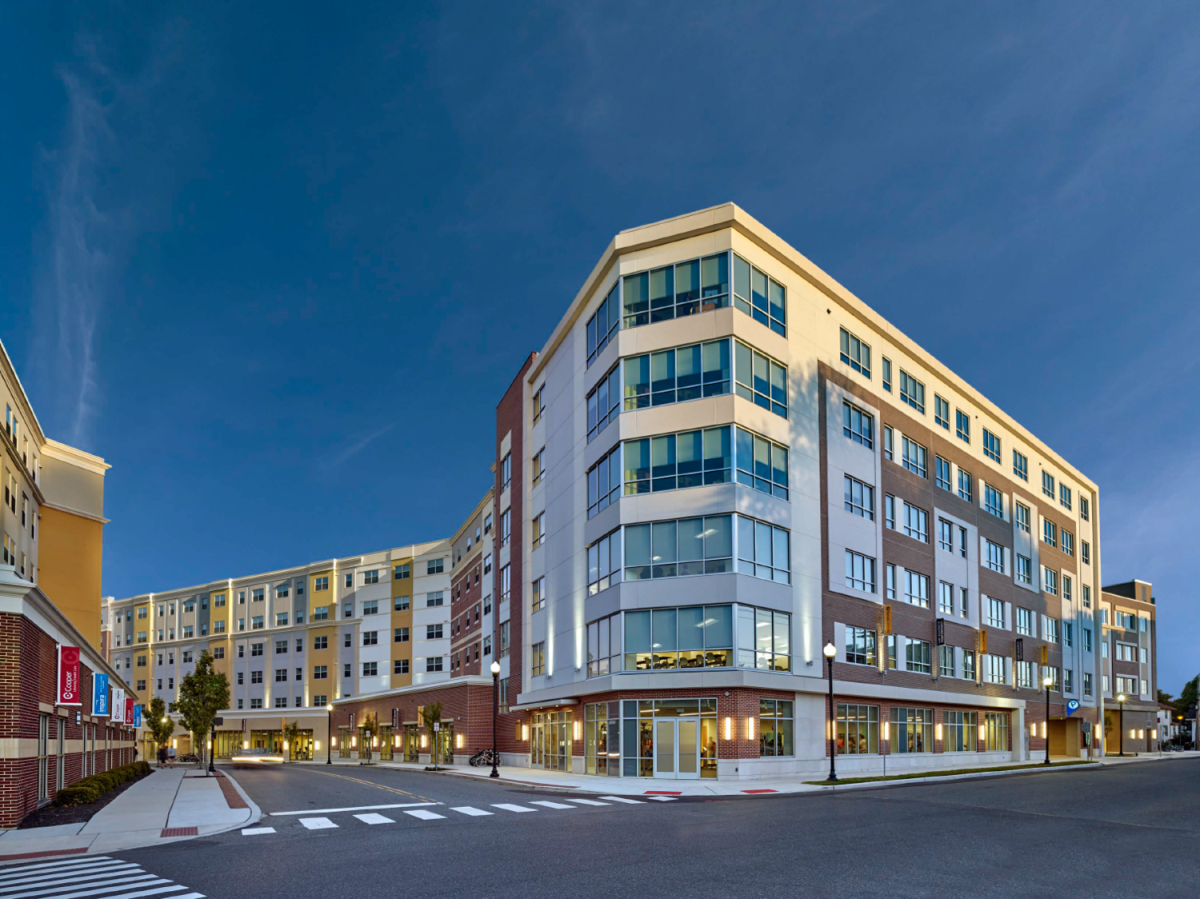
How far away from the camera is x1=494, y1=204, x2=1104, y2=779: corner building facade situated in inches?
1422

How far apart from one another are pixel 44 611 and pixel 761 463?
25469 millimetres

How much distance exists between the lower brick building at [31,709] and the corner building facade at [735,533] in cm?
1849

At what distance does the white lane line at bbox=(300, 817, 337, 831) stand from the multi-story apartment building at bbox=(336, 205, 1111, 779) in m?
16.6

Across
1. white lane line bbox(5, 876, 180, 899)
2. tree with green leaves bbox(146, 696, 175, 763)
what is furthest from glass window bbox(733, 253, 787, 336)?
tree with green leaves bbox(146, 696, 175, 763)

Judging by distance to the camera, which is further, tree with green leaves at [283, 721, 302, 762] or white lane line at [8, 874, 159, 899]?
tree with green leaves at [283, 721, 302, 762]

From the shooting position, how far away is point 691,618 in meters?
36.0

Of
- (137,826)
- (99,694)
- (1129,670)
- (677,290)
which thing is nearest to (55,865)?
(137,826)

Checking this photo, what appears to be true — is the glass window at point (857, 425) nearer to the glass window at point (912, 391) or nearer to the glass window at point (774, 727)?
the glass window at point (912, 391)

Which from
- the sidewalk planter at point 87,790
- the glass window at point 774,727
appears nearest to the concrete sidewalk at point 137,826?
the sidewalk planter at point 87,790

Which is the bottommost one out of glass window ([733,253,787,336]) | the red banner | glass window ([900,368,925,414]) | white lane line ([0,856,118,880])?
white lane line ([0,856,118,880])

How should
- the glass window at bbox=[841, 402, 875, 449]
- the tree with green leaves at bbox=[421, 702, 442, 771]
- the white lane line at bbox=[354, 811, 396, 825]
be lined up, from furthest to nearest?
the tree with green leaves at bbox=[421, 702, 442, 771] → the glass window at bbox=[841, 402, 875, 449] → the white lane line at bbox=[354, 811, 396, 825]

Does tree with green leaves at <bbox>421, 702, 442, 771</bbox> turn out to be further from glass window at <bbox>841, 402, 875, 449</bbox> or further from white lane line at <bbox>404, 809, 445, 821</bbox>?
white lane line at <bbox>404, 809, 445, 821</bbox>

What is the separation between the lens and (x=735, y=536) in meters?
35.9

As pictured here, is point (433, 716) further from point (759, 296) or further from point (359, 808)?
point (359, 808)
